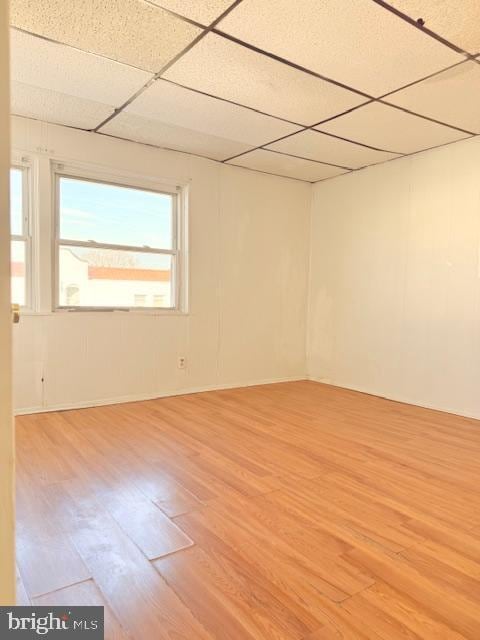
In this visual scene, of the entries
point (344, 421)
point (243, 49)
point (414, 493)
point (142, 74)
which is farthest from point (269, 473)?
point (142, 74)

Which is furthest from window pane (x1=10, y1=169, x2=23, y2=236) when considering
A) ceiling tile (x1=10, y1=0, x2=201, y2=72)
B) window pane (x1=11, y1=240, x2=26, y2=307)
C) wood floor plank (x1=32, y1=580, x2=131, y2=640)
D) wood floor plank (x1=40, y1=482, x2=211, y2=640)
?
wood floor plank (x1=32, y1=580, x2=131, y2=640)

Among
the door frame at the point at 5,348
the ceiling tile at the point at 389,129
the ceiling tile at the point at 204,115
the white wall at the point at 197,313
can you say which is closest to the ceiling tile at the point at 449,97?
the ceiling tile at the point at 389,129

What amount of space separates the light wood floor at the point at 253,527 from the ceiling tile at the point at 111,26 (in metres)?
2.53

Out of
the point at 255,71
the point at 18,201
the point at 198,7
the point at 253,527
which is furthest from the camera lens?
the point at 18,201

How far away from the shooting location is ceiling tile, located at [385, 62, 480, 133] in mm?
2746

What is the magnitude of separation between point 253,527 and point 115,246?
308 cm

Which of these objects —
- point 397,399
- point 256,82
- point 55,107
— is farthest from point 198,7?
point 397,399

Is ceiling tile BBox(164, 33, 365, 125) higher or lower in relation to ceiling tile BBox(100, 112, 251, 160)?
lower

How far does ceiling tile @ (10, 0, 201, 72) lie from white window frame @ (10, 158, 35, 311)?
4.96 feet

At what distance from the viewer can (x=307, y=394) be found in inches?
186

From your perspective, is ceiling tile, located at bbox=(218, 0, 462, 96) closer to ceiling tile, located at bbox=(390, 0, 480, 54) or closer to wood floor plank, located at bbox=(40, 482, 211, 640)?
ceiling tile, located at bbox=(390, 0, 480, 54)

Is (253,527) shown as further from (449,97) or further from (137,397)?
(449,97)

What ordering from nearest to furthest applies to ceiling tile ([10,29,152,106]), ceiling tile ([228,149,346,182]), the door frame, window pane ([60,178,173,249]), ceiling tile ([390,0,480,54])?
the door frame → ceiling tile ([390,0,480,54]) → ceiling tile ([10,29,152,106]) → window pane ([60,178,173,249]) → ceiling tile ([228,149,346,182])

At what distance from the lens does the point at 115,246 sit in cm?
414
